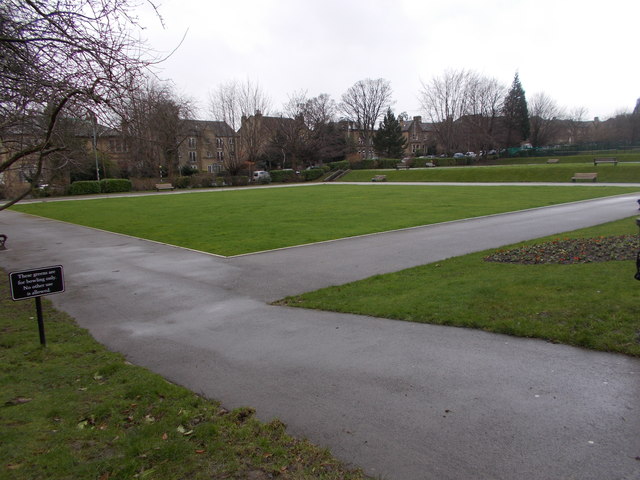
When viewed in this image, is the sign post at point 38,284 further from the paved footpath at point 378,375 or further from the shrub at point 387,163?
the shrub at point 387,163

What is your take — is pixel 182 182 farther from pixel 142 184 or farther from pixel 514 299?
pixel 514 299

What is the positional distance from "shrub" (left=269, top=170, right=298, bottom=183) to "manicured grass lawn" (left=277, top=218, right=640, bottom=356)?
54234 mm

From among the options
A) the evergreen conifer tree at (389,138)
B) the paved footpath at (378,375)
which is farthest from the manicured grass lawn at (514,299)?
the evergreen conifer tree at (389,138)

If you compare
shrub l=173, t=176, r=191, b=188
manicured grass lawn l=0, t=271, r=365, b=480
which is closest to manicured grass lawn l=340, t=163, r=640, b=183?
shrub l=173, t=176, r=191, b=188

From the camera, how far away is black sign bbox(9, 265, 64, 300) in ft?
19.9

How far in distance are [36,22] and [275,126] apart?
72.1 meters

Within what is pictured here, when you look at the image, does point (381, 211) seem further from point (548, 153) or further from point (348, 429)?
point (548, 153)

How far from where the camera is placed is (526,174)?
42156 mm

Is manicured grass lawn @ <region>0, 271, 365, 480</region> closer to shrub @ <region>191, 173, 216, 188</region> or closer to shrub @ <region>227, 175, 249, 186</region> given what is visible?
shrub @ <region>191, 173, 216, 188</region>

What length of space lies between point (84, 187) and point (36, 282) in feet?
153

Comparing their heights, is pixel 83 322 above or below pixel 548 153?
below

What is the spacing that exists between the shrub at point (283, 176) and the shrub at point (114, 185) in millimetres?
19022

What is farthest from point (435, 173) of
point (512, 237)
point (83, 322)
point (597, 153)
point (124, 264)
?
point (83, 322)

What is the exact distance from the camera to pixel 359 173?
62.4m
